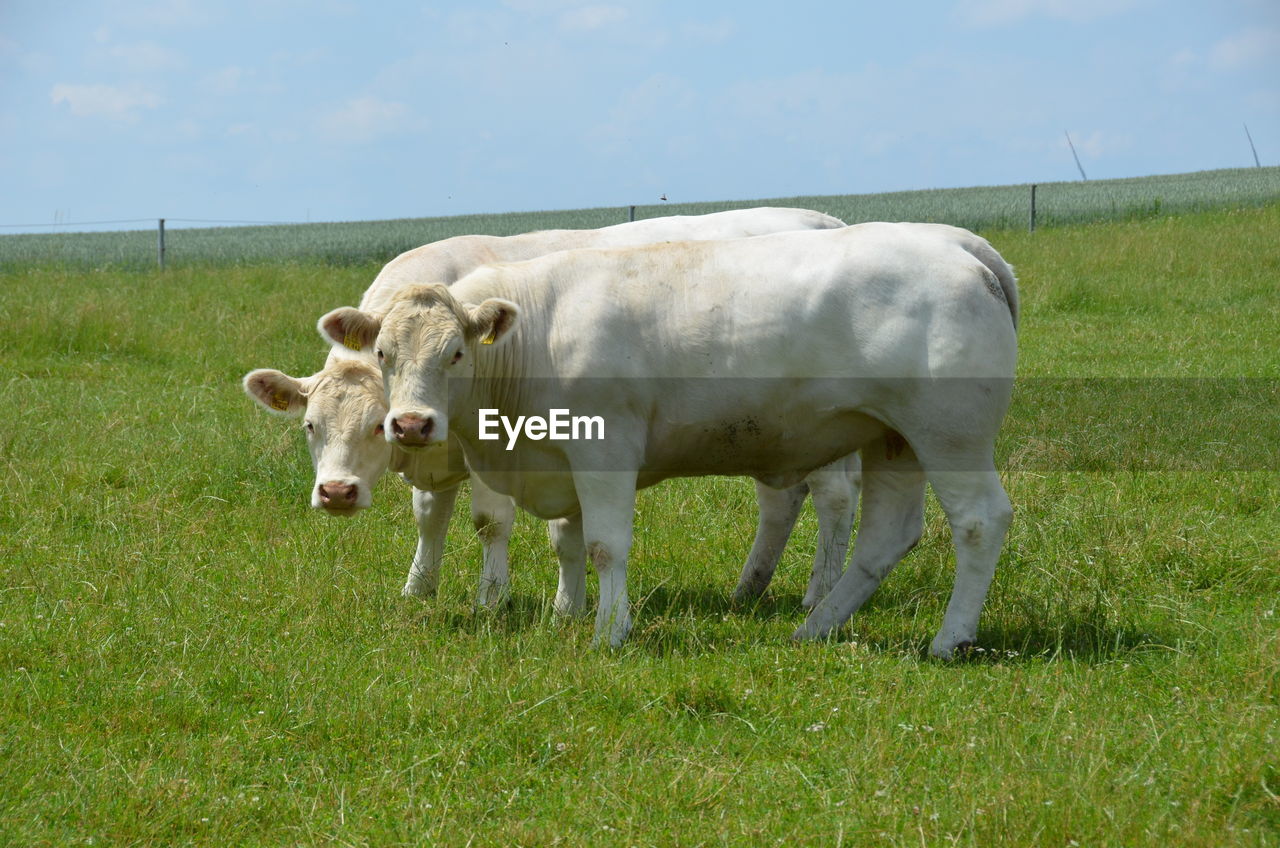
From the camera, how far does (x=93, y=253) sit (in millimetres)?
33969

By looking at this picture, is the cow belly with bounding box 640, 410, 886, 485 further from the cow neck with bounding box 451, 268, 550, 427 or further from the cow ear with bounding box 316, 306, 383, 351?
the cow ear with bounding box 316, 306, 383, 351

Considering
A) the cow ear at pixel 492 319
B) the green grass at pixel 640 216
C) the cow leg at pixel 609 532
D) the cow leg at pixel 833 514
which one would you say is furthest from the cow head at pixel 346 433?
the green grass at pixel 640 216

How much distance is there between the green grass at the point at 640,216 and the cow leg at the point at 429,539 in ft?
67.5

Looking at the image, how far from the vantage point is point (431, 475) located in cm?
666

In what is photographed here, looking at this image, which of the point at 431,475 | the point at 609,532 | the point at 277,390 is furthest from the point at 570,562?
the point at 277,390

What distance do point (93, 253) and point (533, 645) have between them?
31.9 m

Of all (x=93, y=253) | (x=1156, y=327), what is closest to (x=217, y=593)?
(x=1156, y=327)

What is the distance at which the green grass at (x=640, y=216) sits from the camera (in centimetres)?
3119

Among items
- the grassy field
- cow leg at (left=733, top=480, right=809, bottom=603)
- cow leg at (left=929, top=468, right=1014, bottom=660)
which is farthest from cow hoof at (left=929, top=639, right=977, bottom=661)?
cow leg at (left=733, top=480, right=809, bottom=603)

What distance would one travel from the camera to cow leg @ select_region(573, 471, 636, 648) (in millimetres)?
5691

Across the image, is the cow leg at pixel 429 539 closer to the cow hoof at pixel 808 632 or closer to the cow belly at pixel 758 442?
the cow belly at pixel 758 442

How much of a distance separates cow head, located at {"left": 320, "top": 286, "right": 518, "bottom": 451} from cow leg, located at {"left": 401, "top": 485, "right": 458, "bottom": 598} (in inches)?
50.0

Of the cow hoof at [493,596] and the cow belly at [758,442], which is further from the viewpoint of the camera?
the cow hoof at [493,596]

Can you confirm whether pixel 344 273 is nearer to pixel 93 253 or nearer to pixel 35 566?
pixel 35 566
